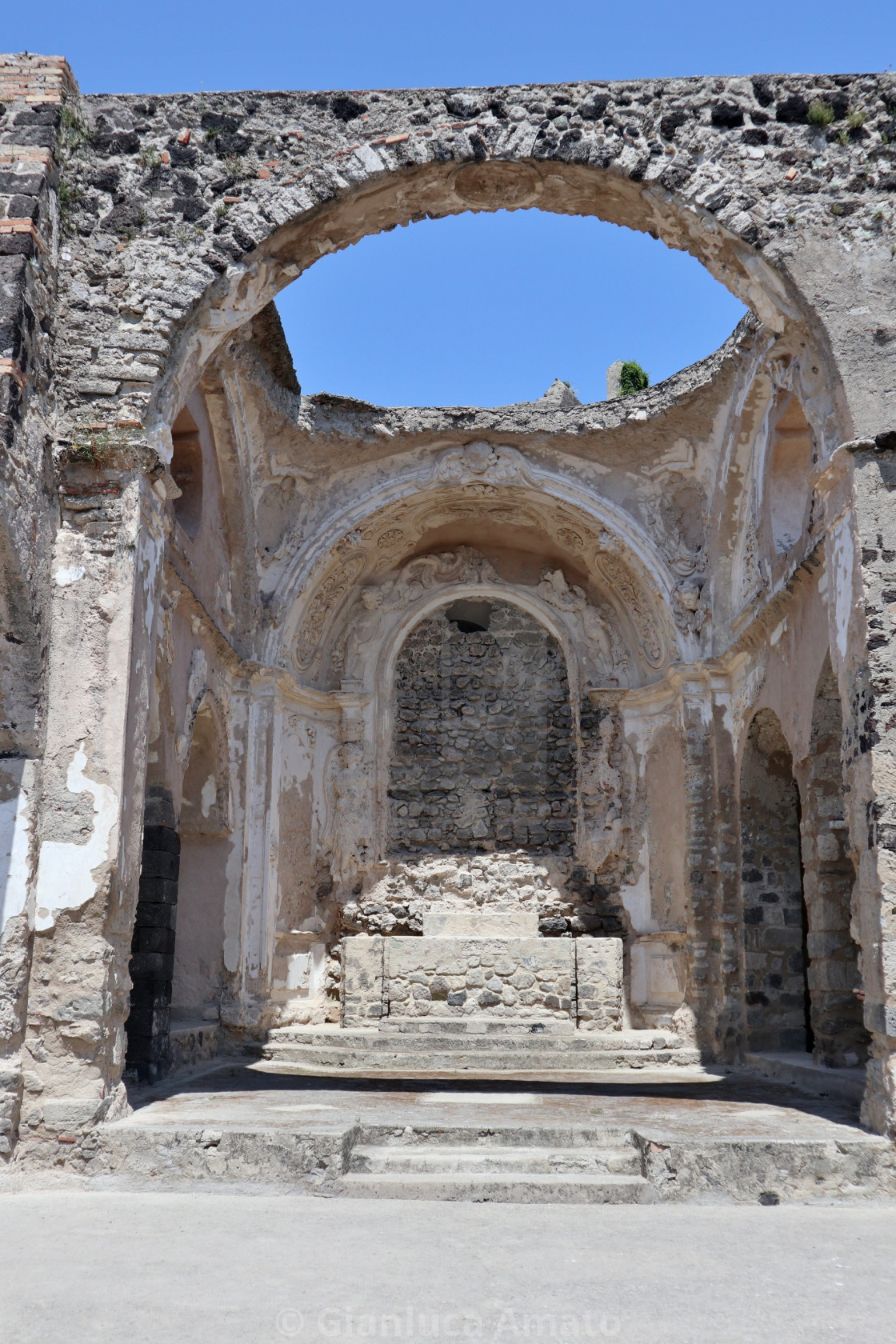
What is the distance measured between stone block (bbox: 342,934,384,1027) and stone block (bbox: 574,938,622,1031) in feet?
5.56

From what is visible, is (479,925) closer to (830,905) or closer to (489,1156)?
(830,905)

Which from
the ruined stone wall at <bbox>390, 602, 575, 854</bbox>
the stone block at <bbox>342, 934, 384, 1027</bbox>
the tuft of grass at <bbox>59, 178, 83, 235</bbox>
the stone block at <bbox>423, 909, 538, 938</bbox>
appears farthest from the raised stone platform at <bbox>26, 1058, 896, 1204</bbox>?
the ruined stone wall at <bbox>390, 602, 575, 854</bbox>

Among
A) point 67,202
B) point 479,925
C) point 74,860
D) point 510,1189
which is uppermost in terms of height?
point 67,202

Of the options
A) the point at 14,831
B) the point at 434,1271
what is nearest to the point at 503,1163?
the point at 434,1271

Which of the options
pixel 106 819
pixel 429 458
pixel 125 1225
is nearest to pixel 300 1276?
pixel 125 1225

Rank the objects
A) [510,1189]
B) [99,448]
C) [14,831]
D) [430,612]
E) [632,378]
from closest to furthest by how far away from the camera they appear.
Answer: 1. [510,1189]
2. [14,831]
3. [99,448]
4. [430,612]
5. [632,378]

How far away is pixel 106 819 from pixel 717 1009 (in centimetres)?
538

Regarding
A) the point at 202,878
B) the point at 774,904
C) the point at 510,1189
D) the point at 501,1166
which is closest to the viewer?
the point at 510,1189

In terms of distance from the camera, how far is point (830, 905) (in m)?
6.98

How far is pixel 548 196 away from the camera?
6566mm

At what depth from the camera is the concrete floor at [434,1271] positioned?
3.10 m

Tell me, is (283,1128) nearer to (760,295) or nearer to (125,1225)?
(125,1225)

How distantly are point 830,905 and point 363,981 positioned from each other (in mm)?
4174

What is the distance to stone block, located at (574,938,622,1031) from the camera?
9.32 metres
